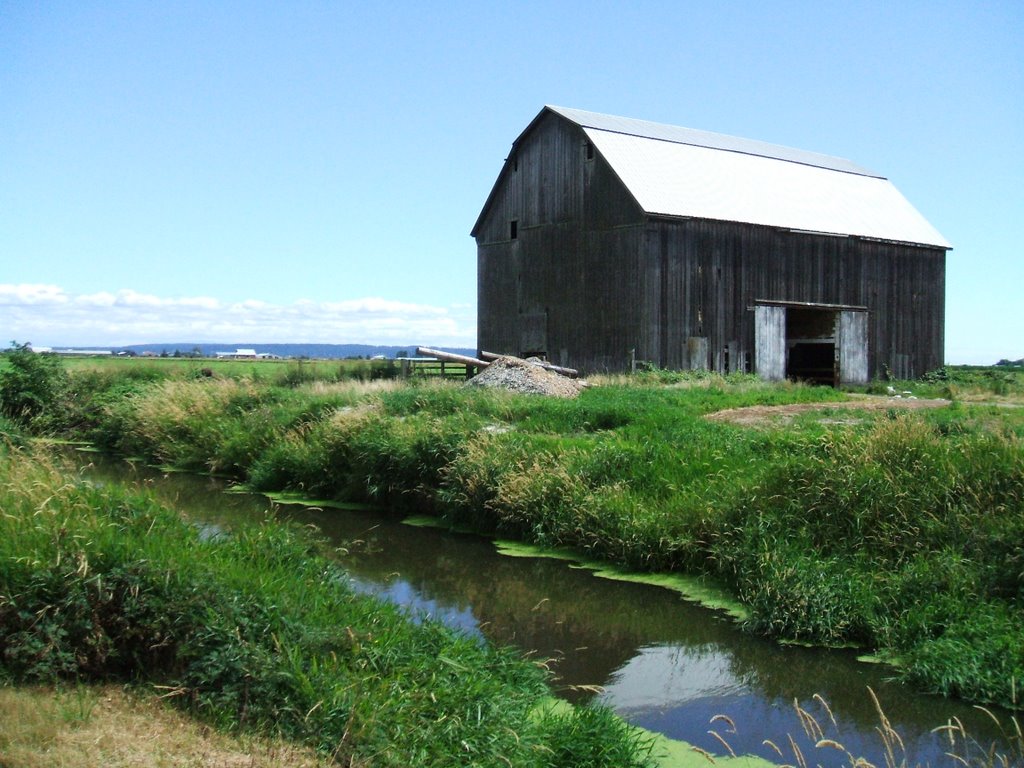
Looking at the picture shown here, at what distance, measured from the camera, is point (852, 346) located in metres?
34.1

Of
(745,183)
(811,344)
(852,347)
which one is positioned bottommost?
(852,347)

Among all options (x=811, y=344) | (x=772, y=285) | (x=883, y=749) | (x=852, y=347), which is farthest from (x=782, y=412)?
(x=811, y=344)

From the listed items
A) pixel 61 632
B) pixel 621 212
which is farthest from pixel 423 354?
pixel 61 632

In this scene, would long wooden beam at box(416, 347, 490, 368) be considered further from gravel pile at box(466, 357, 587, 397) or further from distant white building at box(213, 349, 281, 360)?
distant white building at box(213, 349, 281, 360)

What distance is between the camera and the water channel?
773 centimetres

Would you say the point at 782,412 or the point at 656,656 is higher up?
the point at 782,412

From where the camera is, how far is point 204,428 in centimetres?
2272

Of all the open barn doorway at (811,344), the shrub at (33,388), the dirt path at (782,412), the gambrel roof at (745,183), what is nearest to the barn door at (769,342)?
the open barn doorway at (811,344)

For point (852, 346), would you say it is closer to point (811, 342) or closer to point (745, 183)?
point (811, 342)

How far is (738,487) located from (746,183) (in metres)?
23.8

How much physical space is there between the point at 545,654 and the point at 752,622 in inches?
85.2

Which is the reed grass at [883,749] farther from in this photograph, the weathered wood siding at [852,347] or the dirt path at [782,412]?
the weathered wood siding at [852,347]

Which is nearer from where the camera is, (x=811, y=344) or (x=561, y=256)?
(x=561, y=256)

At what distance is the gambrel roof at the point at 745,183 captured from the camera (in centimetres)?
3067
